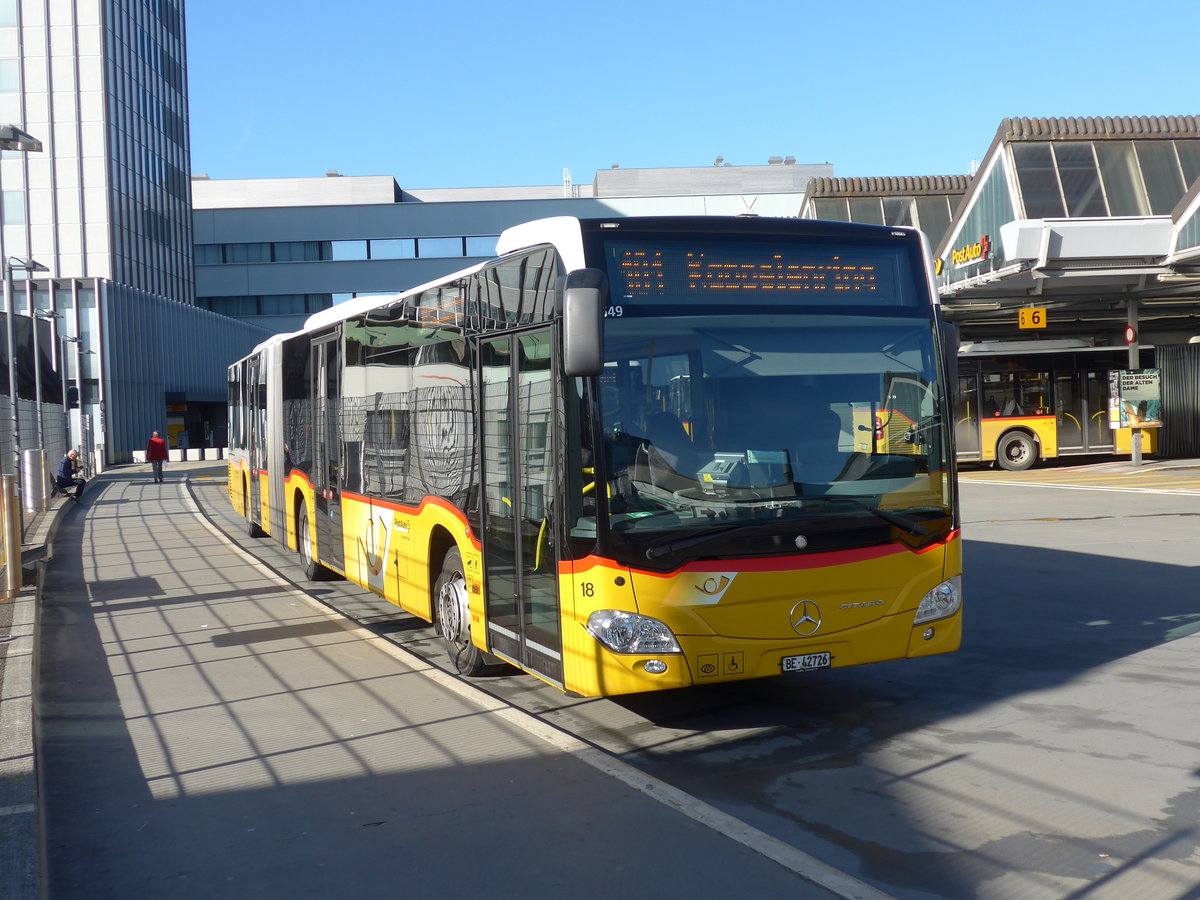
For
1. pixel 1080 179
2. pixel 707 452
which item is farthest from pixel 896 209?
pixel 707 452

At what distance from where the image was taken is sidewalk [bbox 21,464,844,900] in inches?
184

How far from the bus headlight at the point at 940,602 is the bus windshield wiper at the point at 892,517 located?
376mm

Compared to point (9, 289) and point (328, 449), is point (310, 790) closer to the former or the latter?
point (328, 449)

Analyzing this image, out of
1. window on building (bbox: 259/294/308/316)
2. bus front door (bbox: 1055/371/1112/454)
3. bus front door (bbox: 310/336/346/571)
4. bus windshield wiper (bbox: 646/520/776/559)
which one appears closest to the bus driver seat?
bus windshield wiper (bbox: 646/520/776/559)

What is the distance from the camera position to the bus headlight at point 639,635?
612cm

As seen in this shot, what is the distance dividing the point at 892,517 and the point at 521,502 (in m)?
2.15

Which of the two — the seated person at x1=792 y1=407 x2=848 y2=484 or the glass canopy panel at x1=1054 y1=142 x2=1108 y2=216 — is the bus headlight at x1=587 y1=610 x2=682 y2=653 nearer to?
the seated person at x1=792 y1=407 x2=848 y2=484

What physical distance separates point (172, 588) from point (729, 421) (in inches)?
364

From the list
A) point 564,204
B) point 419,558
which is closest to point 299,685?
point 419,558

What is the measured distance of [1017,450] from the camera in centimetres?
2933

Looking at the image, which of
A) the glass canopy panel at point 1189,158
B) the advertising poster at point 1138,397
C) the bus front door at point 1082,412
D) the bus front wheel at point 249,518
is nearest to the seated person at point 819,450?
the bus front wheel at point 249,518

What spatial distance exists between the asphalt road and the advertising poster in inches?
705

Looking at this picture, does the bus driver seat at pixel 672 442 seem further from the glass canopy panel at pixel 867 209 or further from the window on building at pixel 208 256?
the window on building at pixel 208 256

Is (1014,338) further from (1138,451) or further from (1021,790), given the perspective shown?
(1021,790)
